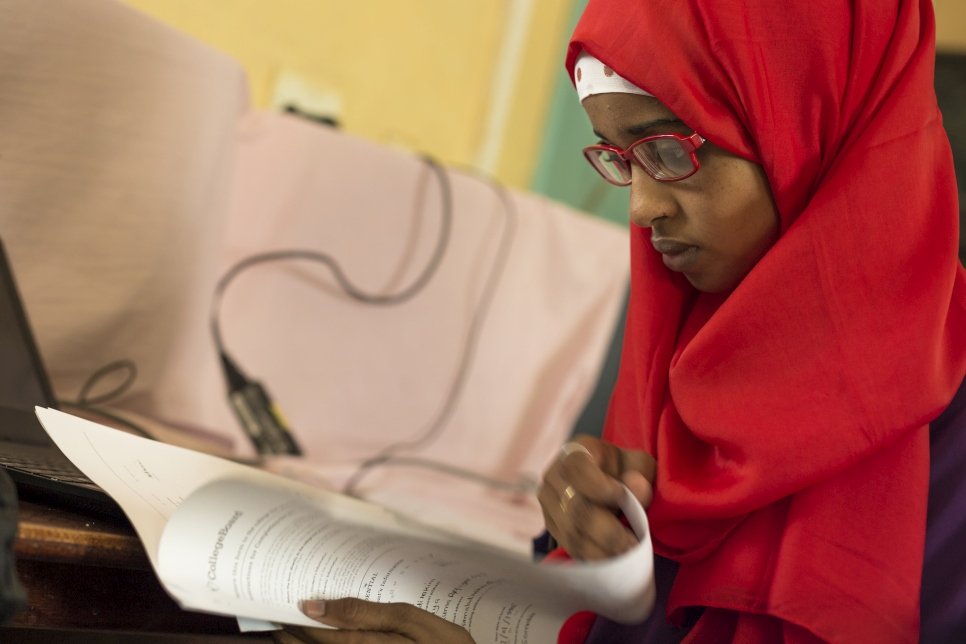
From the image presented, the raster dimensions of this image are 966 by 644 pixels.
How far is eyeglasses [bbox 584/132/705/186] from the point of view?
0.63 m

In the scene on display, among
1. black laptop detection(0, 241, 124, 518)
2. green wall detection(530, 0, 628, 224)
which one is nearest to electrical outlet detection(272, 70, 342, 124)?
green wall detection(530, 0, 628, 224)

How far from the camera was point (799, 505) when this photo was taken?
585 millimetres

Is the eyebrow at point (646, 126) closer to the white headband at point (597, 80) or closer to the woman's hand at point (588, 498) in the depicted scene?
the white headband at point (597, 80)

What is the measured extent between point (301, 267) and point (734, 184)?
0.92 meters

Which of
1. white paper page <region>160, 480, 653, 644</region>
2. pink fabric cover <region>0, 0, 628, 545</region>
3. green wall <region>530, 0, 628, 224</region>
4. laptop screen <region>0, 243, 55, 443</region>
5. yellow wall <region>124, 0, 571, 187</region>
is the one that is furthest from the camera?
green wall <region>530, 0, 628, 224</region>

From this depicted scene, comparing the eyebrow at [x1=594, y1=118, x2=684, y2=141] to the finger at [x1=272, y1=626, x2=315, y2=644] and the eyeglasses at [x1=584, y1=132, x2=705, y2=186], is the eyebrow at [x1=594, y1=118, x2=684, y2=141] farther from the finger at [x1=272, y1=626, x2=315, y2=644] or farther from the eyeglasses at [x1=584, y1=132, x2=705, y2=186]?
the finger at [x1=272, y1=626, x2=315, y2=644]

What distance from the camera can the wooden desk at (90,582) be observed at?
50 centimetres

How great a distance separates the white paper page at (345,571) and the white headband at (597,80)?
1.07 feet

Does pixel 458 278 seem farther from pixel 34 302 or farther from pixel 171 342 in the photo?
pixel 34 302

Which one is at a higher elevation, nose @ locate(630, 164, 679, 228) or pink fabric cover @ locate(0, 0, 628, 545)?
nose @ locate(630, 164, 679, 228)

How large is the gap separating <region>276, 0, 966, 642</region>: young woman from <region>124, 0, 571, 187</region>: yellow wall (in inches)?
41.3

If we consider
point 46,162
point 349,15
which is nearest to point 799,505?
point 46,162

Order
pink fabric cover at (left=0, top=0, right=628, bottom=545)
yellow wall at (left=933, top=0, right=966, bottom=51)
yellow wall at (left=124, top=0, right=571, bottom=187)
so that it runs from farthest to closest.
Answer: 1. yellow wall at (left=933, top=0, right=966, bottom=51)
2. yellow wall at (left=124, top=0, right=571, bottom=187)
3. pink fabric cover at (left=0, top=0, right=628, bottom=545)

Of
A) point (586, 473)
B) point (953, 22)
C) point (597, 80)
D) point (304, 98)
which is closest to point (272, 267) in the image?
point (304, 98)
